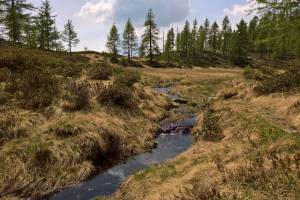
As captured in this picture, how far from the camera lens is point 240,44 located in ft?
266

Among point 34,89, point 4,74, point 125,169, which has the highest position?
point 4,74

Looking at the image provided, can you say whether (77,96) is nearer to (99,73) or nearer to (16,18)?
(99,73)

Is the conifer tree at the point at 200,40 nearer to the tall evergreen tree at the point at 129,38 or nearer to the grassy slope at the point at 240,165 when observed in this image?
the tall evergreen tree at the point at 129,38

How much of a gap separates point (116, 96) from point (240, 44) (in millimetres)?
68054

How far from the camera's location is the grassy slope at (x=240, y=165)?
7.91 metres

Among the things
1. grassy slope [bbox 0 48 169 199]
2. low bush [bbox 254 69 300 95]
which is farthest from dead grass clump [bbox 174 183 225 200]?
low bush [bbox 254 69 300 95]

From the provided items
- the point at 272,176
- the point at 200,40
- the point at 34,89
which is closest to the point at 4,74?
the point at 34,89

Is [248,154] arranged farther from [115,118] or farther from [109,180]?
[115,118]

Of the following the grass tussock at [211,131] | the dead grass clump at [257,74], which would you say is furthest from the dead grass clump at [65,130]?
the dead grass clump at [257,74]

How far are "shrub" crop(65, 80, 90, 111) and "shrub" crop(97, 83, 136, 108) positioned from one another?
38.9 inches

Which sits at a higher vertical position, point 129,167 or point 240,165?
point 240,165

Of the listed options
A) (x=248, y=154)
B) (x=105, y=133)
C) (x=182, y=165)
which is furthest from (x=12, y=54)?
(x=248, y=154)

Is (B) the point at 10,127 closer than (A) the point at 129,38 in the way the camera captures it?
Yes

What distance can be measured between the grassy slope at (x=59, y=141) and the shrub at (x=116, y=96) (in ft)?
1.64
